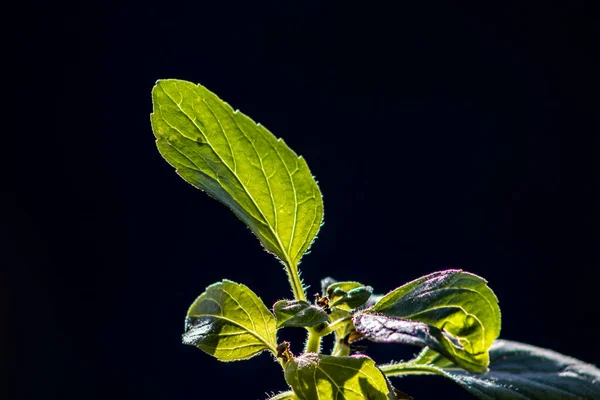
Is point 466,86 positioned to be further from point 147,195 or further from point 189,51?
point 147,195

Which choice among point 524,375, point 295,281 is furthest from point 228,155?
point 524,375

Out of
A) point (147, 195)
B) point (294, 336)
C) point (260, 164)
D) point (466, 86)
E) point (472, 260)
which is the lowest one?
point (294, 336)

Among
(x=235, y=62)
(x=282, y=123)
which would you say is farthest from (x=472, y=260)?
(x=235, y=62)

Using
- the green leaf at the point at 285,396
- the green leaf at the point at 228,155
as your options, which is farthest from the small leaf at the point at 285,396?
the green leaf at the point at 228,155

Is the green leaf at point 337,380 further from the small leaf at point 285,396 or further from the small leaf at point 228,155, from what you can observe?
the small leaf at point 228,155

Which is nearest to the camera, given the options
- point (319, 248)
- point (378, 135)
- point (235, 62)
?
point (319, 248)

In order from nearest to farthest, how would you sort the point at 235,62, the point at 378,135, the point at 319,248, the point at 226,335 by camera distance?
1. the point at 226,335
2. the point at 319,248
3. the point at 378,135
4. the point at 235,62
